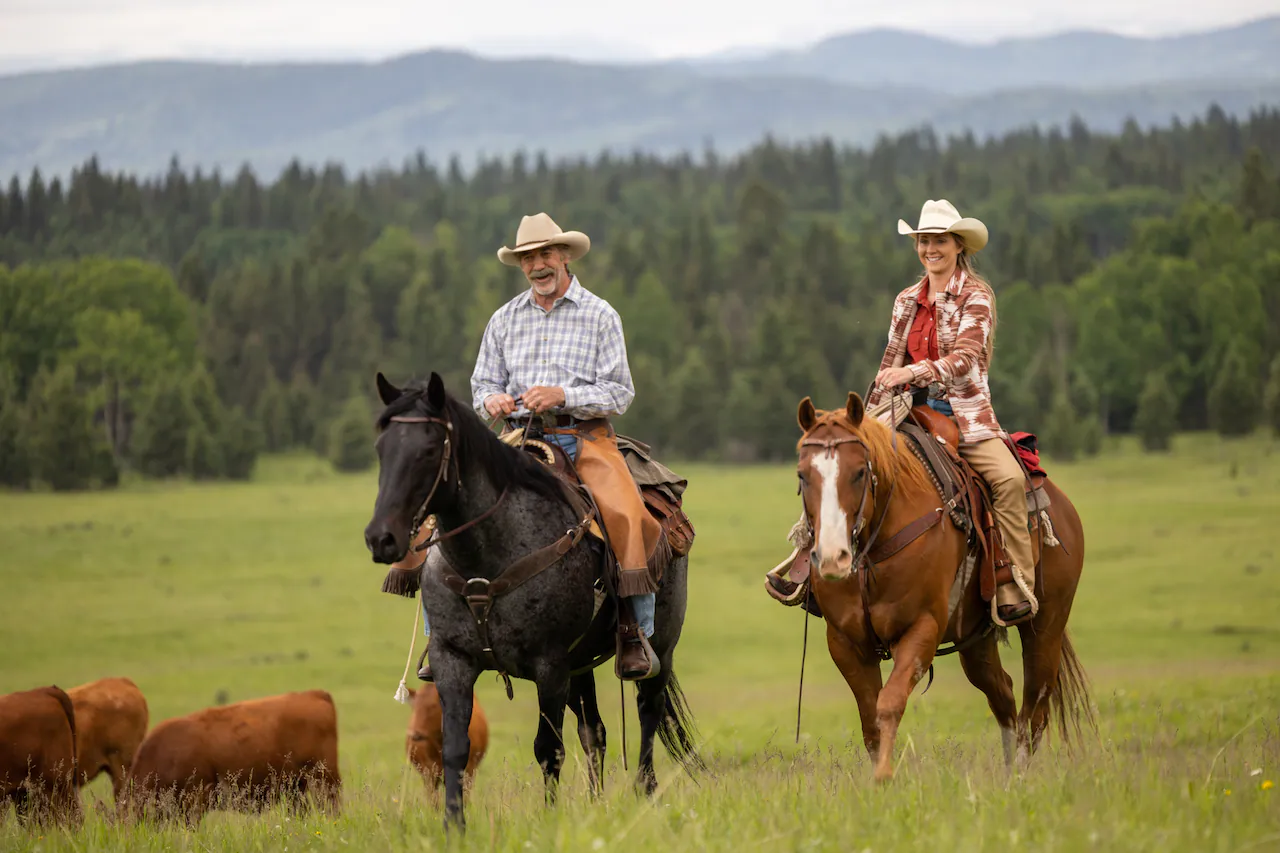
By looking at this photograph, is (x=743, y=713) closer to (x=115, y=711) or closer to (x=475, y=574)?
(x=115, y=711)

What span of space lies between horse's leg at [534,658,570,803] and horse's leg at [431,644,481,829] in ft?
1.50

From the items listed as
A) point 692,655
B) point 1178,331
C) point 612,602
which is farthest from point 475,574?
point 1178,331

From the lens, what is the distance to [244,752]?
1475 centimetres

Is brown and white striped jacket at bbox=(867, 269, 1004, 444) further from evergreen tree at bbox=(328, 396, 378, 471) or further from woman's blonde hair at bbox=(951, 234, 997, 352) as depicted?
evergreen tree at bbox=(328, 396, 378, 471)

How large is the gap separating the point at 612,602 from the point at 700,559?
156 ft

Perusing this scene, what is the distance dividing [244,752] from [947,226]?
9161 mm

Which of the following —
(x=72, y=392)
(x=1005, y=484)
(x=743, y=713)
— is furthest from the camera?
(x=72, y=392)

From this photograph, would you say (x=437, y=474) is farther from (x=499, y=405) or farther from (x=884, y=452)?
(x=884, y=452)

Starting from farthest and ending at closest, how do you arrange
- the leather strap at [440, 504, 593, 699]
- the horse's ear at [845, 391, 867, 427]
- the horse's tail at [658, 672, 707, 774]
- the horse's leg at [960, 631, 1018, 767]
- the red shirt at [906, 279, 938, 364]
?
the horse's tail at [658, 672, 707, 774] → the horse's leg at [960, 631, 1018, 767] → the red shirt at [906, 279, 938, 364] → the leather strap at [440, 504, 593, 699] → the horse's ear at [845, 391, 867, 427]

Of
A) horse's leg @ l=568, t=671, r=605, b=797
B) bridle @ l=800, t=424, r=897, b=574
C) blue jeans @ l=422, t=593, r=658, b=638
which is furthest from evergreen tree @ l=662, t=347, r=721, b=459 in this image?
bridle @ l=800, t=424, r=897, b=574

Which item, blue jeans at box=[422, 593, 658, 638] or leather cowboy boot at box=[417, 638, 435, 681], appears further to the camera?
blue jeans at box=[422, 593, 658, 638]

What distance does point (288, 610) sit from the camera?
165 feet

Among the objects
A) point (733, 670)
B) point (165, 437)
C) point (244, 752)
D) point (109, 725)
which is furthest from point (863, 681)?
point (165, 437)

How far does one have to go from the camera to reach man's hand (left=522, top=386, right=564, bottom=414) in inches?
373
